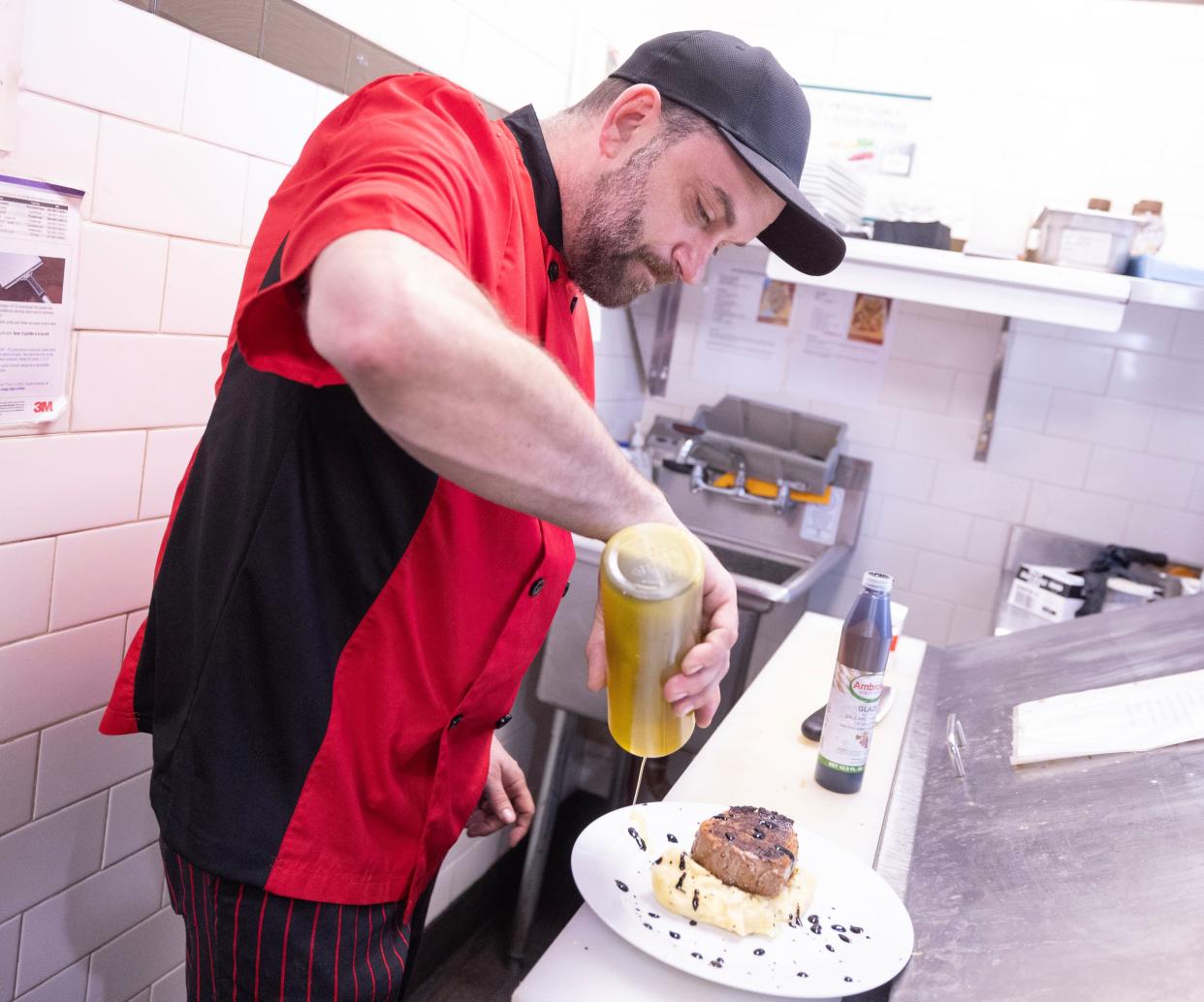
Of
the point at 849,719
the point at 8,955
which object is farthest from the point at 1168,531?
the point at 8,955

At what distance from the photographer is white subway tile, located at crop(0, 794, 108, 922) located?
1.44 meters

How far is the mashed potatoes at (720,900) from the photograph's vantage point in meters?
1.02

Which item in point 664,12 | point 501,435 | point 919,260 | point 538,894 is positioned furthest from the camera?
point 664,12

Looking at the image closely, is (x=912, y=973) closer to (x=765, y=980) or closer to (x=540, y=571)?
(x=765, y=980)

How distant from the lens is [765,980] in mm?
938

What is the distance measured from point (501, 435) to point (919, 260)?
82.6 inches

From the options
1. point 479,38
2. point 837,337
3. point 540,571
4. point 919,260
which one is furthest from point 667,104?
point 837,337

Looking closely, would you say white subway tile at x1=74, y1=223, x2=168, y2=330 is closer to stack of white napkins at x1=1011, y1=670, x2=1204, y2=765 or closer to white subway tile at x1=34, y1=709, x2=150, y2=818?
white subway tile at x1=34, y1=709, x2=150, y2=818

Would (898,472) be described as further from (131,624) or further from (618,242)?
(131,624)

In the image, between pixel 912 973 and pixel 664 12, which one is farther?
pixel 664 12

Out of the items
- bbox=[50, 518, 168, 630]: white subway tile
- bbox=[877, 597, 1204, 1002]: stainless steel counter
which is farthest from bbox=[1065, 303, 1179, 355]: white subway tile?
bbox=[50, 518, 168, 630]: white subway tile

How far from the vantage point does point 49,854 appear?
1498 mm

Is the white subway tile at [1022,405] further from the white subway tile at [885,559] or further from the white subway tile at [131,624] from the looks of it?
the white subway tile at [131,624]

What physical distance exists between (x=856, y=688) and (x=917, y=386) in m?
2.06
